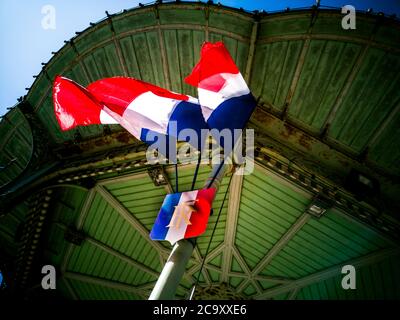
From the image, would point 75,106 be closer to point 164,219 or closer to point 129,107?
point 129,107

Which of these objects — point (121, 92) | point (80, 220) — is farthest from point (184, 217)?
point (80, 220)

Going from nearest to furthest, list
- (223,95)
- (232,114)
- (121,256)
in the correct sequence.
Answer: (232,114) → (223,95) → (121,256)

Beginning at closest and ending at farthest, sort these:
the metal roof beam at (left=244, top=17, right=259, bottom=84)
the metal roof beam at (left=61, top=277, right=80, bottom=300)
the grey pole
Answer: the grey pole
the metal roof beam at (left=244, top=17, right=259, bottom=84)
the metal roof beam at (left=61, top=277, right=80, bottom=300)

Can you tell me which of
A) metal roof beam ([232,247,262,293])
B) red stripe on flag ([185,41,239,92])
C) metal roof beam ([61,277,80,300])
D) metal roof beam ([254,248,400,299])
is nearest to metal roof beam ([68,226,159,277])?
metal roof beam ([61,277,80,300])

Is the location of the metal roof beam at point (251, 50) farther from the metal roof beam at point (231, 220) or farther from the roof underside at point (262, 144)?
the metal roof beam at point (231, 220)

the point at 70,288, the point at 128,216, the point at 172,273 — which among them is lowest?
the point at 172,273

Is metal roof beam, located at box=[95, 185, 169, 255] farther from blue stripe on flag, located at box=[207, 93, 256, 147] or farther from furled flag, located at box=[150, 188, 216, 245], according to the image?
blue stripe on flag, located at box=[207, 93, 256, 147]

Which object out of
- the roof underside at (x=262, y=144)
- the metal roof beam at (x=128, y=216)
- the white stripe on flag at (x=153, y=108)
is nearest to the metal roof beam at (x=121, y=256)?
the roof underside at (x=262, y=144)
